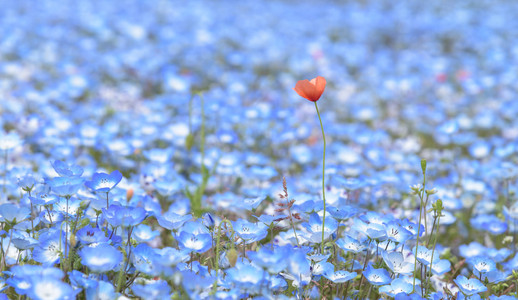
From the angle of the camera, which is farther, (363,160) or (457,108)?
(457,108)

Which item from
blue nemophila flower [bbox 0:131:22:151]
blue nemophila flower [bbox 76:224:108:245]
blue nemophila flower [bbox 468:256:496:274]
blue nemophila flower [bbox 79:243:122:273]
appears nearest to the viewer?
blue nemophila flower [bbox 79:243:122:273]

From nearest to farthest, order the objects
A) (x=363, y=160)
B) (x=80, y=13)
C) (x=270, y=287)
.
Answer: (x=270, y=287)
(x=363, y=160)
(x=80, y=13)

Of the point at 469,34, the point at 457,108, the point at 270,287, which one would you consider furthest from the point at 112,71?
the point at 469,34

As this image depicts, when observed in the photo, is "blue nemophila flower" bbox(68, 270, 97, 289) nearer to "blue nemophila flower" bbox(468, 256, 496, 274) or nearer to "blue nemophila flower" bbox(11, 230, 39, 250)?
"blue nemophila flower" bbox(11, 230, 39, 250)

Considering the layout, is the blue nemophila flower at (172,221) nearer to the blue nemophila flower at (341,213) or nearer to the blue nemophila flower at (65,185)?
the blue nemophila flower at (65,185)

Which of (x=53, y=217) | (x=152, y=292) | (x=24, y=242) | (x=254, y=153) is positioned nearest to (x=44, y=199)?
(x=53, y=217)

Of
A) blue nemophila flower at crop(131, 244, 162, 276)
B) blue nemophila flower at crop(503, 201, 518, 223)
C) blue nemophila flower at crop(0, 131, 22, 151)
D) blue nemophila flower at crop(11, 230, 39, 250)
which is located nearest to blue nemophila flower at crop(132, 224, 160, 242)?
blue nemophila flower at crop(131, 244, 162, 276)

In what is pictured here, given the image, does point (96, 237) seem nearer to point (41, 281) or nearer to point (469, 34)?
point (41, 281)

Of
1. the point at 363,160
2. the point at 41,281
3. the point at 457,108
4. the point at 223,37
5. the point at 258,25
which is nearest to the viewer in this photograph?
the point at 41,281
